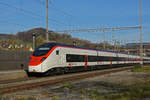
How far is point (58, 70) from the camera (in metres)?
20.4

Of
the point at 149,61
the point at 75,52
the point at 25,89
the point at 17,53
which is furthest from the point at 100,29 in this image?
the point at 149,61

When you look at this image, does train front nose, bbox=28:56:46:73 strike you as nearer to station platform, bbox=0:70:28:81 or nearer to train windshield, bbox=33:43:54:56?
train windshield, bbox=33:43:54:56

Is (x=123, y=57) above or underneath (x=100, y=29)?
underneath

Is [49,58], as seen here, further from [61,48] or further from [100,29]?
[100,29]

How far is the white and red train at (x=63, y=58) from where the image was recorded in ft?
60.7

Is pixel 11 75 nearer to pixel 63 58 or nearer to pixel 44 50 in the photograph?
pixel 44 50

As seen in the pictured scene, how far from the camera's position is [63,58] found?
833 inches

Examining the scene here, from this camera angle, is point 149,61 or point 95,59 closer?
point 95,59

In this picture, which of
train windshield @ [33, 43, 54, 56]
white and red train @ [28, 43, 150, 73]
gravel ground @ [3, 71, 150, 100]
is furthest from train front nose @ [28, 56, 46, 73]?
gravel ground @ [3, 71, 150, 100]

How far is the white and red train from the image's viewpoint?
728 inches

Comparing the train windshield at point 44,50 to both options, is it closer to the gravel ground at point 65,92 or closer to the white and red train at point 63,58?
the white and red train at point 63,58

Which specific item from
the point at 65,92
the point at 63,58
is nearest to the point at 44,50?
the point at 63,58

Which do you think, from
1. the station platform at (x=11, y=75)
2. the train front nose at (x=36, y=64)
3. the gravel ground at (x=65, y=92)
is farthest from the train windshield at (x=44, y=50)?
the gravel ground at (x=65, y=92)

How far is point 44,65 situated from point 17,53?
28.6ft
